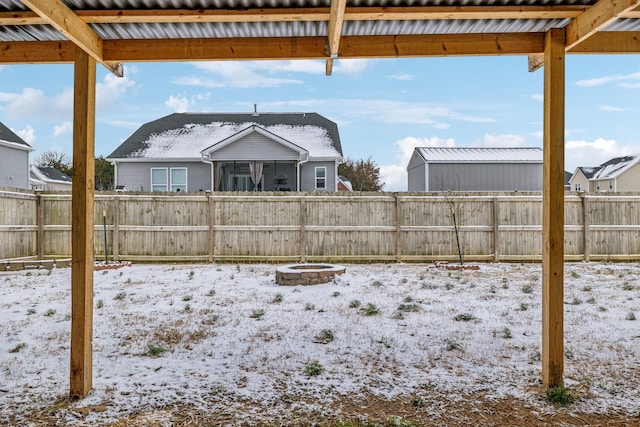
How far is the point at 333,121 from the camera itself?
65.5ft

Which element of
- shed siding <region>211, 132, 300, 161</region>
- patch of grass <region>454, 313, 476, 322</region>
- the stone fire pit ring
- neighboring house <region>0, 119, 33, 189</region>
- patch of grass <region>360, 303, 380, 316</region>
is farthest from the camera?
neighboring house <region>0, 119, 33, 189</region>

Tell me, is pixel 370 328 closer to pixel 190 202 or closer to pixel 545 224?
pixel 545 224

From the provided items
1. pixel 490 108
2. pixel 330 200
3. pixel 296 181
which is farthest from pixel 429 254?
pixel 490 108

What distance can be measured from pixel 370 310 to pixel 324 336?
120 centimetres

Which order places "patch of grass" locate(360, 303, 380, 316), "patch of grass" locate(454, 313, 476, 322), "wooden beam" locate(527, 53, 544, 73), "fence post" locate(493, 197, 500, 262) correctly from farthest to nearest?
"fence post" locate(493, 197, 500, 262) → "patch of grass" locate(360, 303, 380, 316) → "patch of grass" locate(454, 313, 476, 322) → "wooden beam" locate(527, 53, 544, 73)

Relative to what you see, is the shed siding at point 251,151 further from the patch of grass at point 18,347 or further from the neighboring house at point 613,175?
the neighboring house at point 613,175

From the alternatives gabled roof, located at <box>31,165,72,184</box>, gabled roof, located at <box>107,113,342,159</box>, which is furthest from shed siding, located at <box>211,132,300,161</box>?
gabled roof, located at <box>31,165,72,184</box>

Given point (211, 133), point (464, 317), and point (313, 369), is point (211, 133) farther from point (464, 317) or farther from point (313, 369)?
point (313, 369)

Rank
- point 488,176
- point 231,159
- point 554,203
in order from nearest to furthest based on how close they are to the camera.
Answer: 1. point 554,203
2. point 231,159
3. point 488,176

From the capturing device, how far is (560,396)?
323 centimetres

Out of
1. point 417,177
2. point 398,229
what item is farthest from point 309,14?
point 417,177

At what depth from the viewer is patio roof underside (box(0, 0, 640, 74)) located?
119 inches

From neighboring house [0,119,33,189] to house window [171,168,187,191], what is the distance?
6.17 m

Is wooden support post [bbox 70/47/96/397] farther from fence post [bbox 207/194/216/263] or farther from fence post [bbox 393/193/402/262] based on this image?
fence post [bbox 393/193/402/262]
